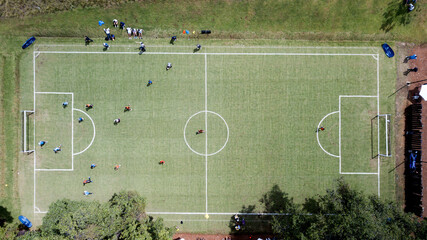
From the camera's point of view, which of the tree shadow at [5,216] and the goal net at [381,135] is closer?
the tree shadow at [5,216]

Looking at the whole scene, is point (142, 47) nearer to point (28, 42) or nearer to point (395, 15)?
point (28, 42)

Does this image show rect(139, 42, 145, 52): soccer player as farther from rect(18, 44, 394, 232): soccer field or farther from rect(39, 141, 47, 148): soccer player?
rect(39, 141, 47, 148): soccer player

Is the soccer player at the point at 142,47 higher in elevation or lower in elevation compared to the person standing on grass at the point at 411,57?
higher

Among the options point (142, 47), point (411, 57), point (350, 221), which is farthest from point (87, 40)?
point (411, 57)

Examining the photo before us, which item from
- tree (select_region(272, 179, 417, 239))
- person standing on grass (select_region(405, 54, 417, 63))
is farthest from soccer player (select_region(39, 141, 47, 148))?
person standing on grass (select_region(405, 54, 417, 63))

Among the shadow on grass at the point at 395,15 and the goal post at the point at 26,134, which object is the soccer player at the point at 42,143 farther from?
the shadow on grass at the point at 395,15

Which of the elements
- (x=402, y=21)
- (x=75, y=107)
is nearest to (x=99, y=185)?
(x=75, y=107)

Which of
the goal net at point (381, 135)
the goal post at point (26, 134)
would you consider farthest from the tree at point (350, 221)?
the goal post at point (26, 134)
